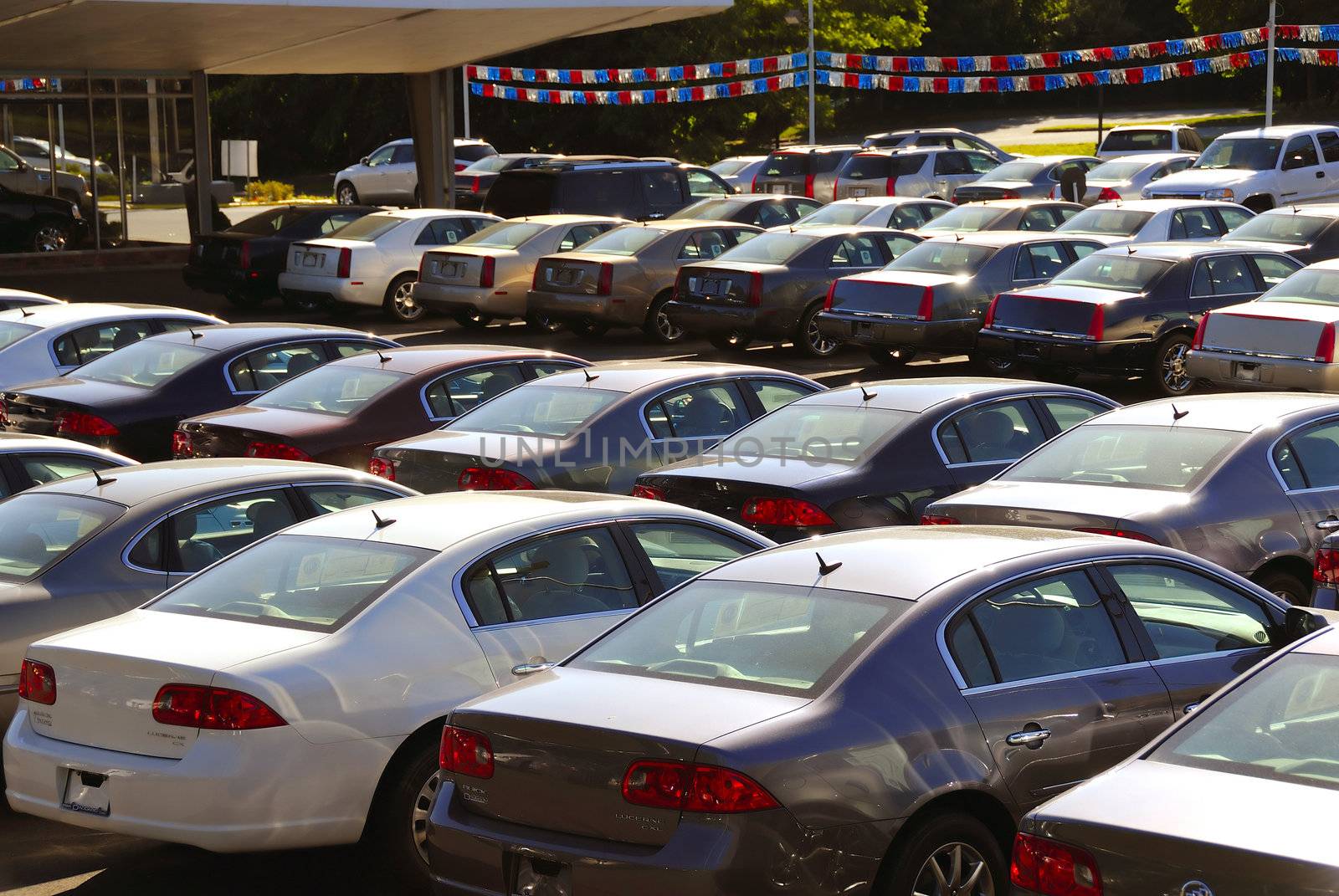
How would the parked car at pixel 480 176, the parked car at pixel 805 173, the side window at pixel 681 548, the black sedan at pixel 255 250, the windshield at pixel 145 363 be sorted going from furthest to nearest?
1. the parked car at pixel 480 176
2. the parked car at pixel 805 173
3. the black sedan at pixel 255 250
4. the windshield at pixel 145 363
5. the side window at pixel 681 548

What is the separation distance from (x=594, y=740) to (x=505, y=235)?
61.6 feet

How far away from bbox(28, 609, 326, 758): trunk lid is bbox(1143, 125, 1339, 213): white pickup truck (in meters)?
25.3

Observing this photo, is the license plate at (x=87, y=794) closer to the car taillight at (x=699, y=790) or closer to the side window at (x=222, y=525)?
the side window at (x=222, y=525)

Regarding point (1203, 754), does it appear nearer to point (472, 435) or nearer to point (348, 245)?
point (472, 435)

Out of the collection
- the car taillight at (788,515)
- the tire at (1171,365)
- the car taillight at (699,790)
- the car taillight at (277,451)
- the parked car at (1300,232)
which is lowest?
the tire at (1171,365)

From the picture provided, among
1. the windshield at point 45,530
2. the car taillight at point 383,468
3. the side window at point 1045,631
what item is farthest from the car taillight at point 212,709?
the car taillight at point 383,468

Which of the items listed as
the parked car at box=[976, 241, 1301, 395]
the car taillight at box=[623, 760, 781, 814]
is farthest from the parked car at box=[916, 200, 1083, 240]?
the car taillight at box=[623, 760, 781, 814]

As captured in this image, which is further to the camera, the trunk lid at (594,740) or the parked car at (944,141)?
the parked car at (944,141)

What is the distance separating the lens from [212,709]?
6020mm

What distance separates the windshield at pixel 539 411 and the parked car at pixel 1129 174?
2252 cm

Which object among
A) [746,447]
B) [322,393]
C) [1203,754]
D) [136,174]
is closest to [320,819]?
[1203,754]

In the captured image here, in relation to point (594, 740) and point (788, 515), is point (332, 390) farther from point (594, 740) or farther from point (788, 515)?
point (594, 740)

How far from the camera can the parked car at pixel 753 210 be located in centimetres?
2544

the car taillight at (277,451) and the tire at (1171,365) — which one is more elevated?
the car taillight at (277,451)
